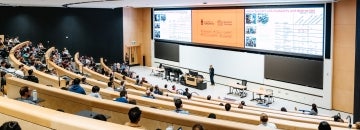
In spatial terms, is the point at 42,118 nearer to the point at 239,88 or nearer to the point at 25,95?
the point at 25,95

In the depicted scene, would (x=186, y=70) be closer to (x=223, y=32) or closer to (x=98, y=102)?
(x=223, y=32)

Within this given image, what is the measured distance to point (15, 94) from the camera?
26.2 ft

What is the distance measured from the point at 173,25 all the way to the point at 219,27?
14.7 ft

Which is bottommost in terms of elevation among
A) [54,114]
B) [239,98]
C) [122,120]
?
[239,98]

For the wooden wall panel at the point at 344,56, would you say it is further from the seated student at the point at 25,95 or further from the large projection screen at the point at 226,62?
the seated student at the point at 25,95

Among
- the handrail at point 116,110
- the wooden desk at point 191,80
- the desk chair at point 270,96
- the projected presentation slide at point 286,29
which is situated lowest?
the desk chair at point 270,96

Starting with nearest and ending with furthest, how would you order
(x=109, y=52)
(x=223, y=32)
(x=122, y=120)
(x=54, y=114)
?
1. (x=54, y=114)
2. (x=122, y=120)
3. (x=223, y=32)
4. (x=109, y=52)

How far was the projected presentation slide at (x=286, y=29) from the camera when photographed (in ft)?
51.8

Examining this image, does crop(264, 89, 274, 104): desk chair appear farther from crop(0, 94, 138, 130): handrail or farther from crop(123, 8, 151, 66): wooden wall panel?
crop(0, 94, 138, 130): handrail

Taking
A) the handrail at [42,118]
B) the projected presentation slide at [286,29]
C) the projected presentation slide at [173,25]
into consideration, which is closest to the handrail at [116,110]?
the handrail at [42,118]

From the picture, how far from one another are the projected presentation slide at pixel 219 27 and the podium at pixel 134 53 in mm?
6616

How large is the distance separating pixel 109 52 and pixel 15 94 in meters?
19.7

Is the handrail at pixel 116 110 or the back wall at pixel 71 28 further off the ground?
the back wall at pixel 71 28

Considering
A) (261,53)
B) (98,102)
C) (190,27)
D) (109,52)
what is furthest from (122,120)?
(109,52)
